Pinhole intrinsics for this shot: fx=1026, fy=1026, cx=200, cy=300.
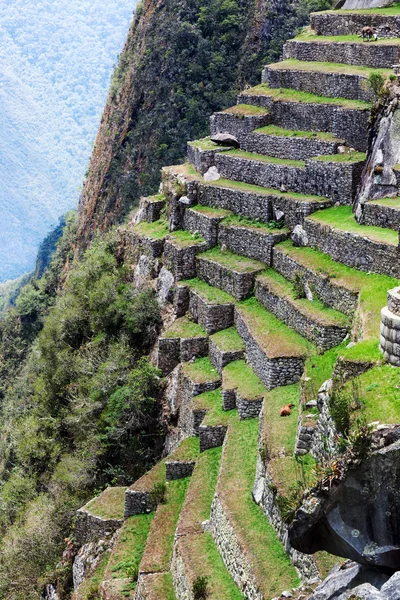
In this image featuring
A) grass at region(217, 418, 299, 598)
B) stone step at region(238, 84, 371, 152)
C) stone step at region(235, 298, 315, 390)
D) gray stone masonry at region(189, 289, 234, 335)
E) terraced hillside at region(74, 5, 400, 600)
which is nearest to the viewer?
grass at region(217, 418, 299, 598)

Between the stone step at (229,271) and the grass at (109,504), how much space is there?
6.51 metres

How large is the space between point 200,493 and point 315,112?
44.9 feet

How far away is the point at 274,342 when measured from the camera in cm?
2528

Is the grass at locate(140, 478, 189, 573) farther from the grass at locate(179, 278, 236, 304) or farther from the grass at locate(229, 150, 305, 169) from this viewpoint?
the grass at locate(229, 150, 305, 169)

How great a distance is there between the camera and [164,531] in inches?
936

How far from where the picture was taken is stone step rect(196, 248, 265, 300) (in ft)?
96.5

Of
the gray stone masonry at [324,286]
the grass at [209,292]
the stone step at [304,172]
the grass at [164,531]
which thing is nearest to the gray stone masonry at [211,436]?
the grass at [164,531]

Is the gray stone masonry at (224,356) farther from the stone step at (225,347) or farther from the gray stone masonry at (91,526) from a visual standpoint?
the gray stone masonry at (91,526)

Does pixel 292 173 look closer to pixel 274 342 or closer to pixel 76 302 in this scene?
pixel 274 342

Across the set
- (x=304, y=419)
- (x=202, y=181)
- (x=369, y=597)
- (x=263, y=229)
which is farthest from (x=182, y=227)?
(x=369, y=597)

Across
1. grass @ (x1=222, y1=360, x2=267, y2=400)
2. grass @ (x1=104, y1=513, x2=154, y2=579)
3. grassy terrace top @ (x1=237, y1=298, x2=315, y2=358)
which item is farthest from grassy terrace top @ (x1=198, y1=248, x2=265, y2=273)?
grass @ (x1=104, y1=513, x2=154, y2=579)

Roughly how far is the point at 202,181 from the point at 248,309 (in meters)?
7.22

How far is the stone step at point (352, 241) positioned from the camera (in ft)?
77.6

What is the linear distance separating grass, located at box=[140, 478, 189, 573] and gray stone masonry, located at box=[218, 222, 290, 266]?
763 cm
